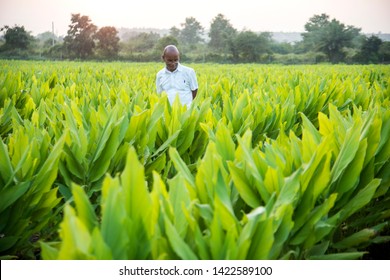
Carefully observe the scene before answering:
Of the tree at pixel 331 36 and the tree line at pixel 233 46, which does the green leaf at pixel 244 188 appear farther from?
the tree at pixel 331 36

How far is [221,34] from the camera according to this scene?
60000mm

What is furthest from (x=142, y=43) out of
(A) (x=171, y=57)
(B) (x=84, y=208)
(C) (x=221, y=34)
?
(B) (x=84, y=208)

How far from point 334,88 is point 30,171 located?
3.08 meters

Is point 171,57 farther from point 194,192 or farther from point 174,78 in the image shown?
point 194,192

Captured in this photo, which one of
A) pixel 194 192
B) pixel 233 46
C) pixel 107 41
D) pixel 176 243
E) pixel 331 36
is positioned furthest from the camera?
pixel 233 46

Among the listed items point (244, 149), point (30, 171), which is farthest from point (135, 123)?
point (244, 149)

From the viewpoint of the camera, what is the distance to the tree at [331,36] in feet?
131

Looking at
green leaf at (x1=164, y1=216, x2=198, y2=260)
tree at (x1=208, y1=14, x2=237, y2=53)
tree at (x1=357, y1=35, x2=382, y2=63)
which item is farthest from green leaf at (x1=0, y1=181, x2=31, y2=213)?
tree at (x1=208, y1=14, x2=237, y2=53)

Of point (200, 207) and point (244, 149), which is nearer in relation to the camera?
point (200, 207)

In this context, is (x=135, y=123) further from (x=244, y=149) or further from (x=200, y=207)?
(x=200, y=207)

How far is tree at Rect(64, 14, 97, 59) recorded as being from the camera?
3619cm

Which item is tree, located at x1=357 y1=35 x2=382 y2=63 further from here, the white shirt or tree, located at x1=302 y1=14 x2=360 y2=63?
the white shirt

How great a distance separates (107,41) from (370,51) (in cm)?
2730
